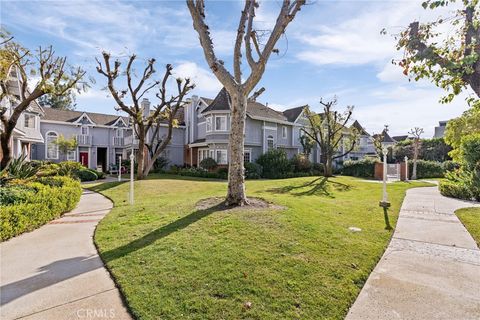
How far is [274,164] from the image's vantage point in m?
25.4

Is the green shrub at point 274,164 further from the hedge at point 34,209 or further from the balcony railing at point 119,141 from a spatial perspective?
the balcony railing at point 119,141

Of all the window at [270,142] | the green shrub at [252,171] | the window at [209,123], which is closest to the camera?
the green shrub at [252,171]

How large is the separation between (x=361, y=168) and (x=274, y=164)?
413 inches

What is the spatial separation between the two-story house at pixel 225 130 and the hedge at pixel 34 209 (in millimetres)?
16658

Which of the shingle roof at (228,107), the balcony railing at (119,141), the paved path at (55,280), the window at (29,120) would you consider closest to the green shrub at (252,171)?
the shingle roof at (228,107)

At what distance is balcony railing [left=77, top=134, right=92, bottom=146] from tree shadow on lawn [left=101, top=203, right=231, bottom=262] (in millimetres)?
30174

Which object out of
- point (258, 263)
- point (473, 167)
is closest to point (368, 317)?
point (258, 263)

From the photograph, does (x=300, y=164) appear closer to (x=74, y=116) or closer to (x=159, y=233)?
(x=159, y=233)

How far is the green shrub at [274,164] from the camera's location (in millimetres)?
25130

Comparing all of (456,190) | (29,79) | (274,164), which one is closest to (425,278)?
(456,190)

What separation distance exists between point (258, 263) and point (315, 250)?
4.25ft

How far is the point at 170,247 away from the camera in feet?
17.5

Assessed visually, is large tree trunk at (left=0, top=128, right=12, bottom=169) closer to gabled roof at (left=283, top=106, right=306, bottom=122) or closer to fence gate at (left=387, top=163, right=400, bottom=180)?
gabled roof at (left=283, top=106, right=306, bottom=122)

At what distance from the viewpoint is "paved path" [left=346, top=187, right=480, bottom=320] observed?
11.4ft
